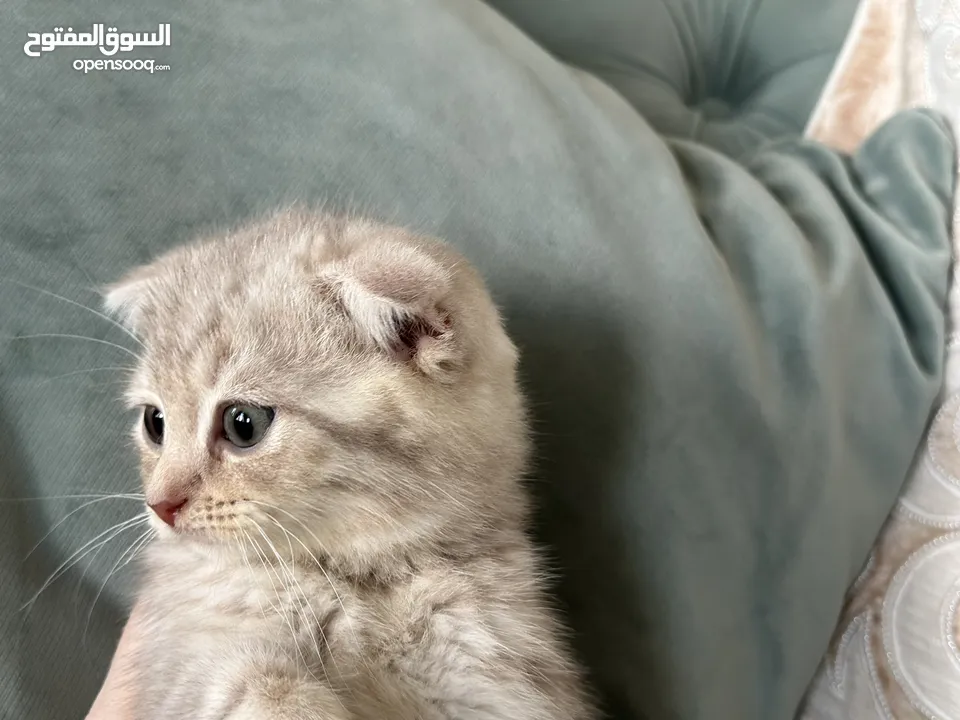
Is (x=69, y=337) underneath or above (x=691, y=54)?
underneath

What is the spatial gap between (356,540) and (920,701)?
2.28ft

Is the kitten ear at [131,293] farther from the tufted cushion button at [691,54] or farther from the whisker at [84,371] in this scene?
the tufted cushion button at [691,54]

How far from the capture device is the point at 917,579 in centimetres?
84

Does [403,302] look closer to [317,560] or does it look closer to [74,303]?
[317,560]

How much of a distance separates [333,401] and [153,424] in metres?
0.27

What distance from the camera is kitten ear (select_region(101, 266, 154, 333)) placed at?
30.5 inches

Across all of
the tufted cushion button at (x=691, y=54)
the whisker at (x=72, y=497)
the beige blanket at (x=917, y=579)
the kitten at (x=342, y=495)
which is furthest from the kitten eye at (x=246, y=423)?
the tufted cushion button at (x=691, y=54)

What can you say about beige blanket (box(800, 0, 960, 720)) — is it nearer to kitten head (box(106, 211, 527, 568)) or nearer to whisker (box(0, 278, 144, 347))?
kitten head (box(106, 211, 527, 568))

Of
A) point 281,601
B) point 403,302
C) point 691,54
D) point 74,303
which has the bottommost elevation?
point 281,601

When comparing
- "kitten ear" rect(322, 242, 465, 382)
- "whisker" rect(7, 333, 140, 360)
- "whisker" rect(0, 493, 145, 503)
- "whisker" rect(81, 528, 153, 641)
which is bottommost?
"whisker" rect(81, 528, 153, 641)

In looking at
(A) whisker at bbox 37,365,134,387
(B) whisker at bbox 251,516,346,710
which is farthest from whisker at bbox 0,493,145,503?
(B) whisker at bbox 251,516,346,710

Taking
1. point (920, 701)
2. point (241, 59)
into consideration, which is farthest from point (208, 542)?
point (920, 701)

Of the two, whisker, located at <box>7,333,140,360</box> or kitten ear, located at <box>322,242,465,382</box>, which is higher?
kitten ear, located at <box>322,242,465,382</box>

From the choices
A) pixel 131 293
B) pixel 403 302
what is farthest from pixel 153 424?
pixel 403 302
